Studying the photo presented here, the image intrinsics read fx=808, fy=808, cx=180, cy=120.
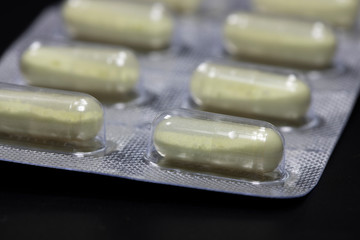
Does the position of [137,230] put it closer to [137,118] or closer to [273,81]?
[137,118]

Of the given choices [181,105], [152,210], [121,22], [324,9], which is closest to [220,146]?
[152,210]

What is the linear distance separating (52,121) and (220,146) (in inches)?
14.8

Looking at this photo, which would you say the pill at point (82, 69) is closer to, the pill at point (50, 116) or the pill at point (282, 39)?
the pill at point (50, 116)

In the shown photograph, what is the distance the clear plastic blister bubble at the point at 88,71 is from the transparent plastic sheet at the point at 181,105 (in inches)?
2.0

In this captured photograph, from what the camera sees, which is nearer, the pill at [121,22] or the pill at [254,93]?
the pill at [254,93]

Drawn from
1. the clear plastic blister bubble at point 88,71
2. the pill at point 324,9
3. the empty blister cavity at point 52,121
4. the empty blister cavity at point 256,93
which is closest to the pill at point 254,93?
the empty blister cavity at point 256,93

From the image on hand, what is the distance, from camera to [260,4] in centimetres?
251

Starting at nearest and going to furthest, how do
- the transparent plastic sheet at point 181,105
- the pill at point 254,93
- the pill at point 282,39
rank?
the transparent plastic sheet at point 181,105 → the pill at point 254,93 → the pill at point 282,39

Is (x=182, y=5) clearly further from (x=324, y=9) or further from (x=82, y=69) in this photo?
(x=82, y=69)

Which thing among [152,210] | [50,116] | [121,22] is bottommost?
[152,210]

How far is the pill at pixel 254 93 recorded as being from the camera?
195 centimetres

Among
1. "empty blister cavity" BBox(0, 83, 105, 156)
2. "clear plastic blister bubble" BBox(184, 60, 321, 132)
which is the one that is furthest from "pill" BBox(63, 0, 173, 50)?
"empty blister cavity" BBox(0, 83, 105, 156)

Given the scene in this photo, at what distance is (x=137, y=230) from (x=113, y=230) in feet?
0.15

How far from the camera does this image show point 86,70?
6.67ft
